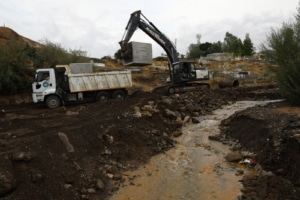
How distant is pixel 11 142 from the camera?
29.2 ft

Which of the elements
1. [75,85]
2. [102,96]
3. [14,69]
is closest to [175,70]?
[102,96]

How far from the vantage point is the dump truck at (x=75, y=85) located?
17781 mm

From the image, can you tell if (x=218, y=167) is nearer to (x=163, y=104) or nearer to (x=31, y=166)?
(x=31, y=166)

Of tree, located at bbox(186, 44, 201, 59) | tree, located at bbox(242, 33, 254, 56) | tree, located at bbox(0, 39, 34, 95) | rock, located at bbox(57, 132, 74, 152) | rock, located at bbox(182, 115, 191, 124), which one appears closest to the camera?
rock, located at bbox(57, 132, 74, 152)

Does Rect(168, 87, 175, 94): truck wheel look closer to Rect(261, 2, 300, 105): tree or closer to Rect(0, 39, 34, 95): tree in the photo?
Rect(261, 2, 300, 105): tree

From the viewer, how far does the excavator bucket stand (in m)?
19.1

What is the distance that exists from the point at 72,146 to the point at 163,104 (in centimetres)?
725

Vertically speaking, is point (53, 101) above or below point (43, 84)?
below

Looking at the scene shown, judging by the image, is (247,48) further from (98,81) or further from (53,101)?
(53,101)

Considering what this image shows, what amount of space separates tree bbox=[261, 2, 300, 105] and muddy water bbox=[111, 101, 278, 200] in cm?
619

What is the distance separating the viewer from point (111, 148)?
10117 mm

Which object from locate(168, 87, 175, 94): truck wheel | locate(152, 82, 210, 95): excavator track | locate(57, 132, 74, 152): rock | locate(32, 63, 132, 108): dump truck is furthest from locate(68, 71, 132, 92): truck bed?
locate(57, 132, 74, 152): rock

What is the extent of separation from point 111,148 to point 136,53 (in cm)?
1010

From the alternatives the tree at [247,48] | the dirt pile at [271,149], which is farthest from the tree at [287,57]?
the tree at [247,48]
